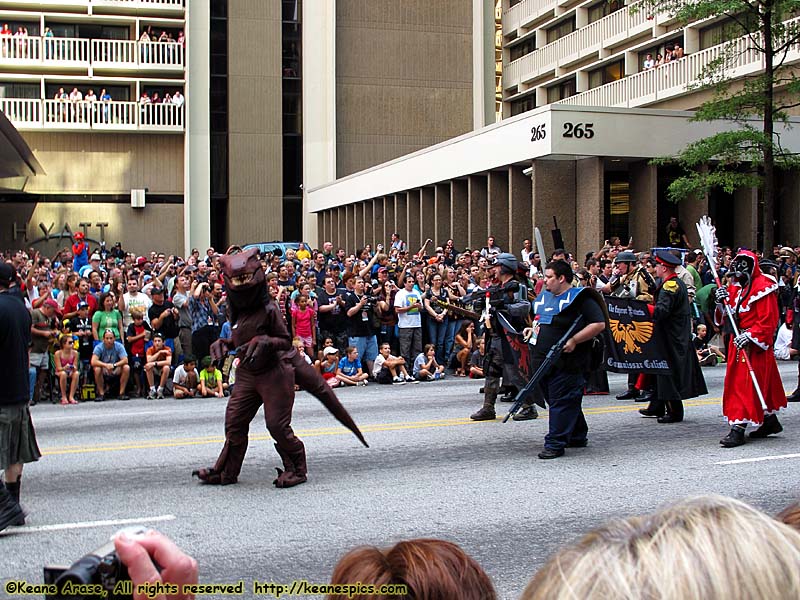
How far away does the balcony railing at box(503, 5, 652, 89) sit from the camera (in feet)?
123

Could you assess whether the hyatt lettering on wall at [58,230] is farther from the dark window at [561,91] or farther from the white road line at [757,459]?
the white road line at [757,459]

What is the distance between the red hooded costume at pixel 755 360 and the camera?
30.9ft

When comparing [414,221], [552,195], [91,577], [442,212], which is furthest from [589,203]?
[91,577]

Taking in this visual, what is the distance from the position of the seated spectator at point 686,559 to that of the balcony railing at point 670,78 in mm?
29829

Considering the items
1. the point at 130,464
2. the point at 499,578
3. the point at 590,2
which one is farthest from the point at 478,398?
the point at 590,2

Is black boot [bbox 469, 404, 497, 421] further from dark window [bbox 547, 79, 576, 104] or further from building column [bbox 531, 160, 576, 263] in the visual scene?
dark window [bbox 547, 79, 576, 104]

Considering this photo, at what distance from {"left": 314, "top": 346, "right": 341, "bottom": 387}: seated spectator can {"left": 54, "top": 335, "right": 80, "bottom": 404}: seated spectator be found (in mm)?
3798

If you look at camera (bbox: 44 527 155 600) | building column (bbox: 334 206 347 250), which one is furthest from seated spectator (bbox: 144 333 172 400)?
building column (bbox: 334 206 347 250)

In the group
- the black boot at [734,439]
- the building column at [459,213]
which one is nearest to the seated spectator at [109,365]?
the black boot at [734,439]

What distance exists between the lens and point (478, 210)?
30312 millimetres

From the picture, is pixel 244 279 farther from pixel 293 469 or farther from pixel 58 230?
pixel 58 230

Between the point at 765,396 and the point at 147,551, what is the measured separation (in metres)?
8.66

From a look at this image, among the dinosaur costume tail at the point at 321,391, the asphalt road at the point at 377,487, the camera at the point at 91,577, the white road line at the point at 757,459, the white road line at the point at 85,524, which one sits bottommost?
the white road line at the point at 85,524

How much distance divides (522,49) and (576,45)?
6.47m
